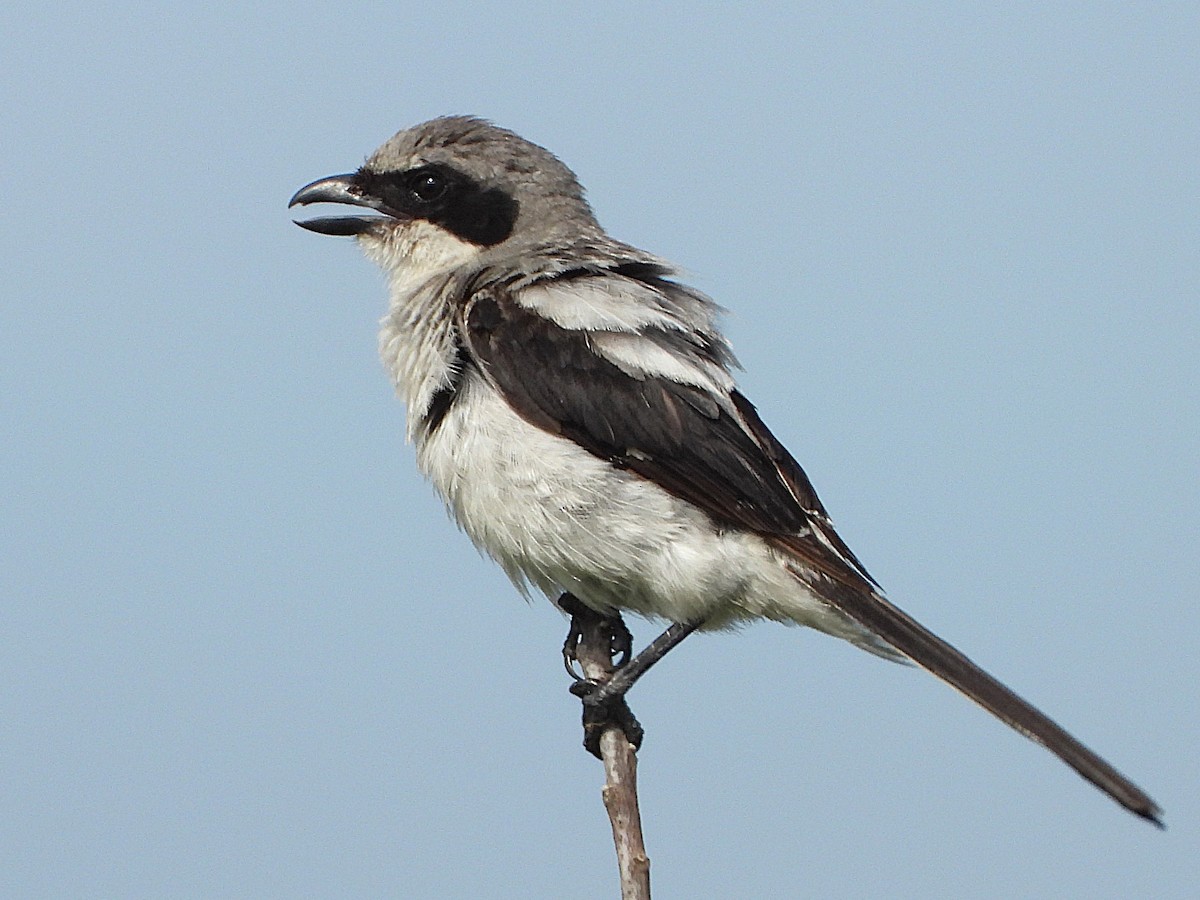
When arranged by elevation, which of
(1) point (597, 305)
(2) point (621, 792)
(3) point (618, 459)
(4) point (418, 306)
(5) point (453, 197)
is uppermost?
(5) point (453, 197)

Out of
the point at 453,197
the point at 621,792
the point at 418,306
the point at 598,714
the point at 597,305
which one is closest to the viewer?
the point at 621,792

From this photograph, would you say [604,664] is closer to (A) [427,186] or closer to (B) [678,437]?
(B) [678,437]

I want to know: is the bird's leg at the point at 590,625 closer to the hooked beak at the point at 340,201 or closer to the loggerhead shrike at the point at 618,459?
the loggerhead shrike at the point at 618,459

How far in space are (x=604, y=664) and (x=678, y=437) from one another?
2.41 ft

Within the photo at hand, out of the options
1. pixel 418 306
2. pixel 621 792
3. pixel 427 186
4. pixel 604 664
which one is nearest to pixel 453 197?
pixel 427 186

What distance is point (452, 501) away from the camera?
5.02 meters

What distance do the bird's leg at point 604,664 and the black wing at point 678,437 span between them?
448mm

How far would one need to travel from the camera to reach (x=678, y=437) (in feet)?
15.9

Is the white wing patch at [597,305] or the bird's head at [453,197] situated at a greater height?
the bird's head at [453,197]

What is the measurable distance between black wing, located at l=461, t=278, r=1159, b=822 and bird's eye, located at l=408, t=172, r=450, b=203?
38.2 inches

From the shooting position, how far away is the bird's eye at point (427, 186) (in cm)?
592

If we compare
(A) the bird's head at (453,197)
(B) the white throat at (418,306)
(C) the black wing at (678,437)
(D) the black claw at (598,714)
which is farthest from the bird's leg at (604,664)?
(A) the bird's head at (453,197)

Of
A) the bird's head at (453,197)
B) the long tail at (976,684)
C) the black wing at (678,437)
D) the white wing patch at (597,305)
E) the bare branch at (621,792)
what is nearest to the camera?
the bare branch at (621,792)

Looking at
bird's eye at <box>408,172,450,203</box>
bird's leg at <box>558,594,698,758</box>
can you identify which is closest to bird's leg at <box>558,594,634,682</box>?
bird's leg at <box>558,594,698,758</box>
